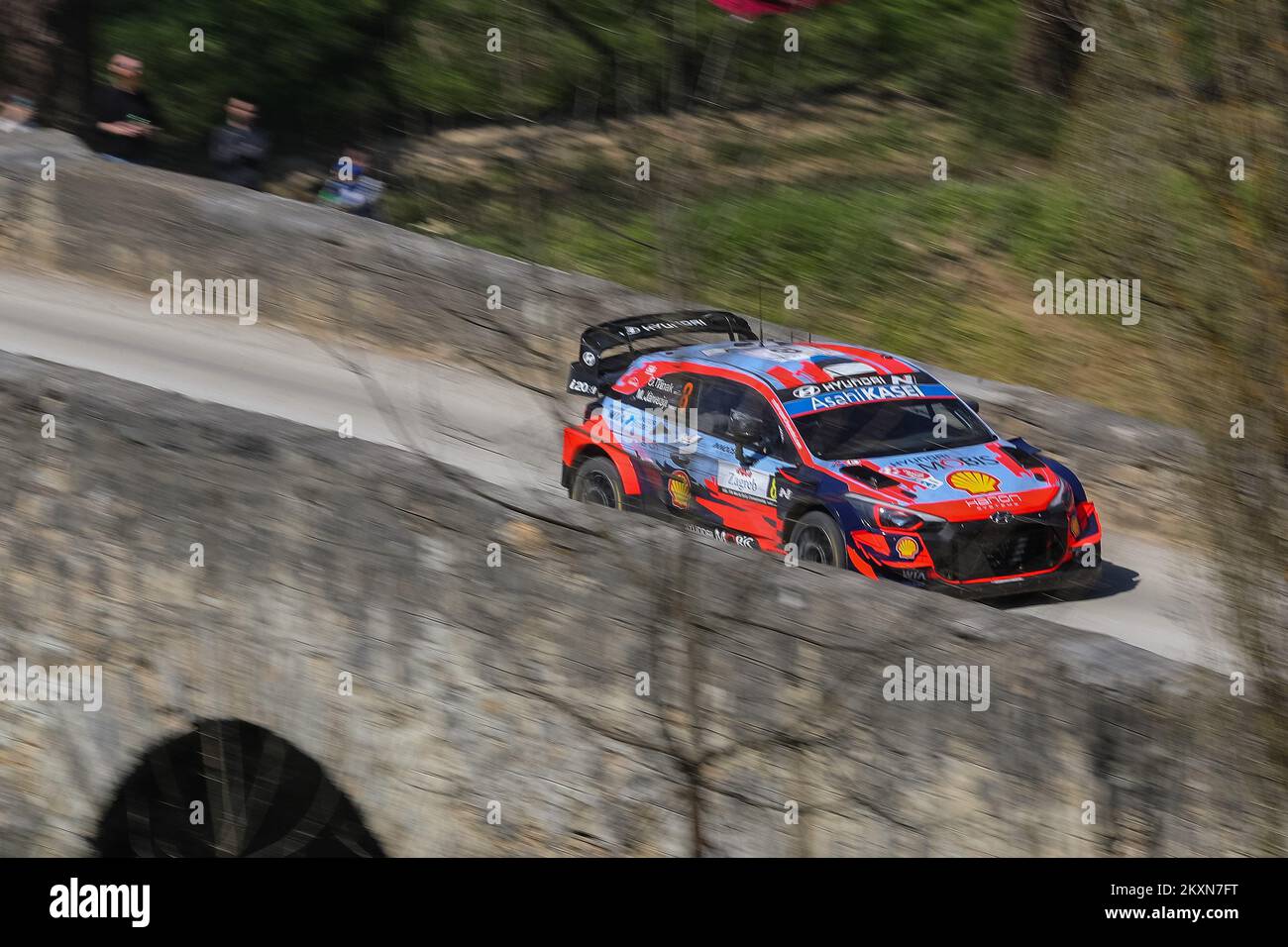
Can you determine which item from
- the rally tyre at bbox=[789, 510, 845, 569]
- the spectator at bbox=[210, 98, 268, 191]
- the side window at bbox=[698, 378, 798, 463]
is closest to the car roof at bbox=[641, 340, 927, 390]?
the side window at bbox=[698, 378, 798, 463]

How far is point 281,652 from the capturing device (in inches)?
346

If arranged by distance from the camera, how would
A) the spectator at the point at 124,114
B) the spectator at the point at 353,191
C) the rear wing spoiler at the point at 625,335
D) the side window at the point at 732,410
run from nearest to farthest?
the rear wing spoiler at the point at 625,335 → the side window at the point at 732,410 → the spectator at the point at 124,114 → the spectator at the point at 353,191

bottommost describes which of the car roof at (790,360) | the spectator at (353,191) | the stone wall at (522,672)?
the stone wall at (522,672)

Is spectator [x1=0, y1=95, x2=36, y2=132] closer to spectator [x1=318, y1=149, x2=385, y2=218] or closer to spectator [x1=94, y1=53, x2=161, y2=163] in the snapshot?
spectator [x1=94, y1=53, x2=161, y2=163]

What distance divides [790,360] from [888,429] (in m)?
0.95

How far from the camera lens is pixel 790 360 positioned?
10789mm

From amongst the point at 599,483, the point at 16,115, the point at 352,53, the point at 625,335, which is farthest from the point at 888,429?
the point at 352,53

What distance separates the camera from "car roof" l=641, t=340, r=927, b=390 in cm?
1055

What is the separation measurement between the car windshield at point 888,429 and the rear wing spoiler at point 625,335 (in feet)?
3.17

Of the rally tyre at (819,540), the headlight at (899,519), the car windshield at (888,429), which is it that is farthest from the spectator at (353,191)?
the headlight at (899,519)

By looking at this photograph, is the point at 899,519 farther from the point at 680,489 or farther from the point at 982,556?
the point at 680,489

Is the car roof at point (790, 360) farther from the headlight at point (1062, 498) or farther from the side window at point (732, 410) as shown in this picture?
the headlight at point (1062, 498)

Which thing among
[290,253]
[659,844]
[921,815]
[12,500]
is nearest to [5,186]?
[290,253]

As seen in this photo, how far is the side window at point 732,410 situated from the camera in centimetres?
1009
